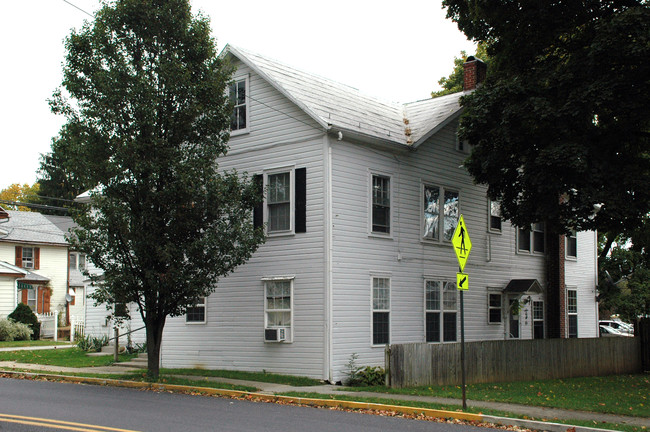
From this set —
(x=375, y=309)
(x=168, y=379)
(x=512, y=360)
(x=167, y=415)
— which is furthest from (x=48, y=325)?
(x=167, y=415)

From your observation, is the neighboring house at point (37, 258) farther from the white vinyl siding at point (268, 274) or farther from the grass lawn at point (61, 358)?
the white vinyl siding at point (268, 274)

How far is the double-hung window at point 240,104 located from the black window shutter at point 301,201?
2.77m

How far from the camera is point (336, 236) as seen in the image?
1828 centimetres

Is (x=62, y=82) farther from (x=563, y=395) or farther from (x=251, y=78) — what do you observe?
(x=563, y=395)

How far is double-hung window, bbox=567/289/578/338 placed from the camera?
28.2m

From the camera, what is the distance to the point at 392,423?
38.0 feet

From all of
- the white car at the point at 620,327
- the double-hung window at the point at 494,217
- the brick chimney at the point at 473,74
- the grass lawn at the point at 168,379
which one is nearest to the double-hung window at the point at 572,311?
the double-hung window at the point at 494,217

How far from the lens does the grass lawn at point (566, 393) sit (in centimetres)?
1409

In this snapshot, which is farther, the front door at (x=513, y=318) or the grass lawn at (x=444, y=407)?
the front door at (x=513, y=318)

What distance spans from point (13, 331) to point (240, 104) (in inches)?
817

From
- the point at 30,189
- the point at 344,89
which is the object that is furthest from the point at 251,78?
the point at 30,189

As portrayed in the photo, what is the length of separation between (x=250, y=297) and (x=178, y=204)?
408 cm

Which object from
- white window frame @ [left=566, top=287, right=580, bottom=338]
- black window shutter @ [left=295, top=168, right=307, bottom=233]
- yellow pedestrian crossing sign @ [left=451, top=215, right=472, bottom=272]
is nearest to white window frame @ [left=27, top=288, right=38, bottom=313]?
black window shutter @ [left=295, top=168, right=307, bottom=233]

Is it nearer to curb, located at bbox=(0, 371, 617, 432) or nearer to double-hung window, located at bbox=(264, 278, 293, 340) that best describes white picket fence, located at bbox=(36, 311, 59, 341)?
curb, located at bbox=(0, 371, 617, 432)
